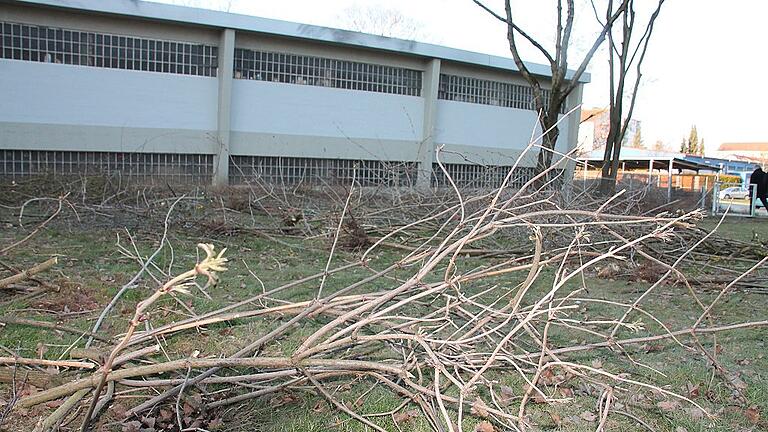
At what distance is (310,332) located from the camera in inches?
193

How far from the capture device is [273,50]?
20.3m

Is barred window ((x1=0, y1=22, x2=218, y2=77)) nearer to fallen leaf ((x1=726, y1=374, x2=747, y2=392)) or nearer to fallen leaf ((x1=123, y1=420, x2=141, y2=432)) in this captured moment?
fallen leaf ((x1=123, y1=420, x2=141, y2=432))

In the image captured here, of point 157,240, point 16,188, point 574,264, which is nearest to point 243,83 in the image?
point 16,188

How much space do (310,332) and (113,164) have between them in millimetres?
15171

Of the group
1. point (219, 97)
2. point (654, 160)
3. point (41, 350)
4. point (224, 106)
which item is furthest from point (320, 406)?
point (654, 160)

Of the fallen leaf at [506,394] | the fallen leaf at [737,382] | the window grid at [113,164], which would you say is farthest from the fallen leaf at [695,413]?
the window grid at [113,164]

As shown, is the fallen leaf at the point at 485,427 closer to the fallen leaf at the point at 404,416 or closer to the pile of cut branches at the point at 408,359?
the pile of cut branches at the point at 408,359

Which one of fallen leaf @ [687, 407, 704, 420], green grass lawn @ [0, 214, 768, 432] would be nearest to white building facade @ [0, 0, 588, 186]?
green grass lawn @ [0, 214, 768, 432]

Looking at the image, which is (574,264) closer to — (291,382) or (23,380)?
(291,382)

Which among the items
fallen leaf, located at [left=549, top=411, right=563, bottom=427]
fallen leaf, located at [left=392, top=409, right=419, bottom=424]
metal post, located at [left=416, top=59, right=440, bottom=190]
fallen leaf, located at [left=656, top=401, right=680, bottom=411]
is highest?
metal post, located at [left=416, top=59, right=440, bottom=190]

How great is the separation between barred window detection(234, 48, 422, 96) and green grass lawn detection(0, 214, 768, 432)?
12.4 meters

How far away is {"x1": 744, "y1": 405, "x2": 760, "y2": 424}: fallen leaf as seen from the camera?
3.77 meters

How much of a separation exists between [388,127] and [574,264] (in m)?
14.8

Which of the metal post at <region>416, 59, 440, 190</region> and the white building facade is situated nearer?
the white building facade
